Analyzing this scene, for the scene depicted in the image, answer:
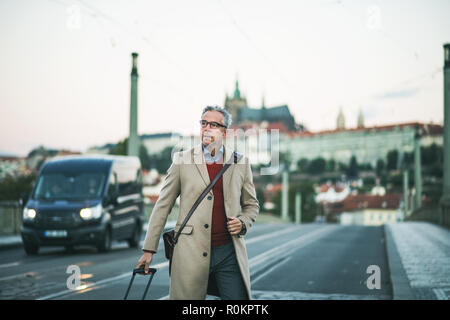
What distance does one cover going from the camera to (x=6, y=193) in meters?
33.8

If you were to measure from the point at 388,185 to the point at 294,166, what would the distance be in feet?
135

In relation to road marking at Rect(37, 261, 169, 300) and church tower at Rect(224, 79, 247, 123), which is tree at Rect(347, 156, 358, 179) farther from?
road marking at Rect(37, 261, 169, 300)

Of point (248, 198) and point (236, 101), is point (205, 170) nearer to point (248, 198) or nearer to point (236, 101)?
point (248, 198)

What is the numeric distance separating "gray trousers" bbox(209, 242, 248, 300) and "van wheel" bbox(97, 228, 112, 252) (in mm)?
11038

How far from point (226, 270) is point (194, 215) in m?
0.40

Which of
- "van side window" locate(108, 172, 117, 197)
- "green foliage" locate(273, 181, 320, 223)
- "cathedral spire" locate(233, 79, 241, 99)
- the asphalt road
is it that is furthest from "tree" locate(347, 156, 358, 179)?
"van side window" locate(108, 172, 117, 197)

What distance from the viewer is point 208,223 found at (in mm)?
3928

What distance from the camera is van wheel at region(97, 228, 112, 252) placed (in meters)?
14.7

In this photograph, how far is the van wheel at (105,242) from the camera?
14664mm

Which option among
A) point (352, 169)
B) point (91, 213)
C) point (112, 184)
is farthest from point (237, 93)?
point (91, 213)

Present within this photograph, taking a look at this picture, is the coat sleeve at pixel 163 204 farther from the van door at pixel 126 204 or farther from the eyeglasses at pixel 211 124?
the van door at pixel 126 204

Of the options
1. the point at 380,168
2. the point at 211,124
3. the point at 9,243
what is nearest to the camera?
the point at 211,124

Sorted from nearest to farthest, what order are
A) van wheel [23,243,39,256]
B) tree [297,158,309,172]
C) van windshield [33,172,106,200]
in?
van wheel [23,243,39,256] → van windshield [33,172,106,200] → tree [297,158,309,172]
